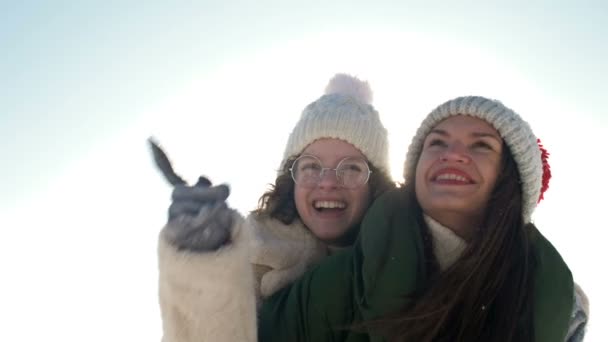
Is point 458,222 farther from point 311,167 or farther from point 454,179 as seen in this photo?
point 311,167

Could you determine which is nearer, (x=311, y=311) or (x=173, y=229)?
(x=173, y=229)

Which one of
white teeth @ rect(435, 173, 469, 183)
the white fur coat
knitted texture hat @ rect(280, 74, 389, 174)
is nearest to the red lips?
white teeth @ rect(435, 173, 469, 183)

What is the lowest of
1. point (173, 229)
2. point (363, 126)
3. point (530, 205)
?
point (173, 229)

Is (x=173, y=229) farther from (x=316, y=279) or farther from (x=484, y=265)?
(x=484, y=265)

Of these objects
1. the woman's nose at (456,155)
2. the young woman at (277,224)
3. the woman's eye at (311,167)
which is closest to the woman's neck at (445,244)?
the woman's nose at (456,155)

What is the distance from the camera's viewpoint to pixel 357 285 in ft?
8.46

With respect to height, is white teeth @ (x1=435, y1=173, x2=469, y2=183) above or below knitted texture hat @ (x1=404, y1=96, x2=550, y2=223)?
below

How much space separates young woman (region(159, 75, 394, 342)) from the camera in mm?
2174

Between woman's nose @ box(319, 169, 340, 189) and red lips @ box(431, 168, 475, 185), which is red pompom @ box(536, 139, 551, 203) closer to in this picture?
red lips @ box(431, 168, 475, 185)

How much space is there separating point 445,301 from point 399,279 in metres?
0.19

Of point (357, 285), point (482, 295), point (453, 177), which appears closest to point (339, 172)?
point (453, 177)

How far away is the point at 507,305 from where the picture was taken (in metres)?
2.54

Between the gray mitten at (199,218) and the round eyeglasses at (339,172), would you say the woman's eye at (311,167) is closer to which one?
the round eyeglasses at (339,172)

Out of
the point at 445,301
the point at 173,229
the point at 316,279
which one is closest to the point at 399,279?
the point at 445,301
